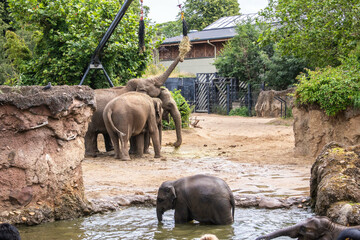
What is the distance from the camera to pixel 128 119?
13469mm

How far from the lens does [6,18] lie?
33438 mm

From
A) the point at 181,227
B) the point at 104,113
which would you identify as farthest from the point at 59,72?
the point at 181,227

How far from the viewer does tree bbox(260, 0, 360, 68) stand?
16.3 m

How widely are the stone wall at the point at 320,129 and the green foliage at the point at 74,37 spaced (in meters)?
6.67

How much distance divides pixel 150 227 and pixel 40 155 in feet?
5.76

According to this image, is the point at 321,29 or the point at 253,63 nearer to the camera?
the point at 321,29

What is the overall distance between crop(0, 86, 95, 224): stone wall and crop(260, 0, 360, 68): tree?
10.9 metres

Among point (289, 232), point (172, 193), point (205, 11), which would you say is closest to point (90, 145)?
point (172, 193)

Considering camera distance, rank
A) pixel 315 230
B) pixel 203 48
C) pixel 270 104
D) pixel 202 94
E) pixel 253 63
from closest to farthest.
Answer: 1. pixel 315 230
2. pixel 270 104
3. pixel 253 63
4. pixel 202 94
5. pixel 203 48

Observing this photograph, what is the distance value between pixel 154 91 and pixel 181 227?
8929mm

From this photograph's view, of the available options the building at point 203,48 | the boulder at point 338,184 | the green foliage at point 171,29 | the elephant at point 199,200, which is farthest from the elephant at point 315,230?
the green foliage at point 171,29

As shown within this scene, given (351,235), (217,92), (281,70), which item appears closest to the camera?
(351,235)

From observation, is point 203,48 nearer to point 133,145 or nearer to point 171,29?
point 171,29

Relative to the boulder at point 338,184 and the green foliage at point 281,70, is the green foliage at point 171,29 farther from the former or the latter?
the boulder at point 338,184
